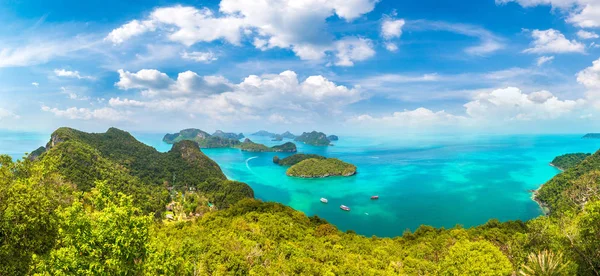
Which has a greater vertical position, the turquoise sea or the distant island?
the distant island

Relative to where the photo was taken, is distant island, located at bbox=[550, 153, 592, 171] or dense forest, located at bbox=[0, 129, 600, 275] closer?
dense forest, located at bbox=[0, 129, 600, 275]

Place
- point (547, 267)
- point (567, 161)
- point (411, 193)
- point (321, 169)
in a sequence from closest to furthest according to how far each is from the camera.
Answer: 1. point (547, 267)
2. point (411, 193)
3. point (321, 169)
4. point (567, 161)

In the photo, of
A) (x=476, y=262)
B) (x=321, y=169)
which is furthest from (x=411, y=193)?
(x=476, y=262)

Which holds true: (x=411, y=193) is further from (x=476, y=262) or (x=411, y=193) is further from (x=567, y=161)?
(x=567, y=161)

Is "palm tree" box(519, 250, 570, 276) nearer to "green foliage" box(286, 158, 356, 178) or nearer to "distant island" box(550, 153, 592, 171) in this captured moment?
"green foliage" box(286, 158, 356, 178)

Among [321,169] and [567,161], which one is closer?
[321,169]

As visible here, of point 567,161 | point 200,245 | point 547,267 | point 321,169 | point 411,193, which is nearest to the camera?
point 547,267

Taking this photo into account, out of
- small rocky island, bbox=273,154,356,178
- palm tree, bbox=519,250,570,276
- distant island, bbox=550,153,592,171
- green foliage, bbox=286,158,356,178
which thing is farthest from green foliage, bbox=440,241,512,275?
distant island, bbox=550,153,592,171

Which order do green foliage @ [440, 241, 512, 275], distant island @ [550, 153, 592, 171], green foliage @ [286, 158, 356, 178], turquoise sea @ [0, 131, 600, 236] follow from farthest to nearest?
distant island @ [550, 153, 592, 171]
green foliage @ [286, 158, 356, 178]
turquoise sea @ [0, 131, 600, 236]
green foliage @ [440, 241, 512, 275]

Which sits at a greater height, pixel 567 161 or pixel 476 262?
pixel 476 262
